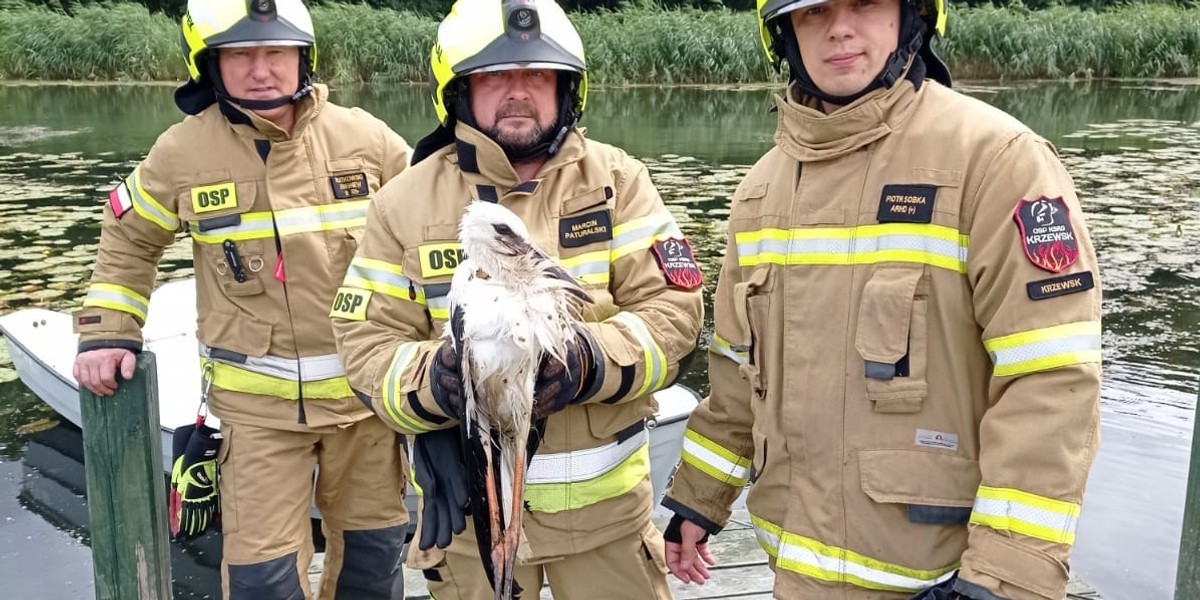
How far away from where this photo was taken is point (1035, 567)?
186cm

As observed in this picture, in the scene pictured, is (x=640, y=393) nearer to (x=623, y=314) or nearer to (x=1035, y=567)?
(x=623, y=314)

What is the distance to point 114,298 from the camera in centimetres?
362

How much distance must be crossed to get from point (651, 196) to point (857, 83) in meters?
0.80

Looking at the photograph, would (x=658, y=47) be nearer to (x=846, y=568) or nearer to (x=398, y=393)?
(x=398, y=393)

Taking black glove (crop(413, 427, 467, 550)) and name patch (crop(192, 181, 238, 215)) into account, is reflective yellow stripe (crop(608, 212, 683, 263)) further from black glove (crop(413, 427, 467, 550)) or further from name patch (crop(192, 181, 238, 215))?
name patch (crop(192, 181, 238, 215))

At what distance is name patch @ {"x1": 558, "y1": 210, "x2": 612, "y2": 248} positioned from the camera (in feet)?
8.80

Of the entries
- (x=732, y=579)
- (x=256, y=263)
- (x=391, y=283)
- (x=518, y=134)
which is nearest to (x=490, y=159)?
(x=518, y=134)

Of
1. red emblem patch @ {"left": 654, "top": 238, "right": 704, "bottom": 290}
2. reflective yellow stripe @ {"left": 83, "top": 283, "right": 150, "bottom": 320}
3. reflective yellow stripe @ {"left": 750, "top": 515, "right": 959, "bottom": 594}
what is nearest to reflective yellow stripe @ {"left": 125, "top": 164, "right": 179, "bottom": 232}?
reflective yellow stripe @ {"left": 83, "top": 283, "right": 150, "bottom": 320}

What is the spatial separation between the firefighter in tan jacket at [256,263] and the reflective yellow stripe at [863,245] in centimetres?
188

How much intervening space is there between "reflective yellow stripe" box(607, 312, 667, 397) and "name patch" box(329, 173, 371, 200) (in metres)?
1.48

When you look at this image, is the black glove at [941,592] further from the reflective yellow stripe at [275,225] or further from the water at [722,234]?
the water at [722,234]

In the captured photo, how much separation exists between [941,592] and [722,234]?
324 inches

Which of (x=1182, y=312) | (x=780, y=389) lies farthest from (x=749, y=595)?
→ (x=1182, y=312)

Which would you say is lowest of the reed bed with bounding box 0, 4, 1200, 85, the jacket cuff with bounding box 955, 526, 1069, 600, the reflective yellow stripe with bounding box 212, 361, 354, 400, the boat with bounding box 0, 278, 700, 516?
the boat with bounding box 0, 278, 700, 516
